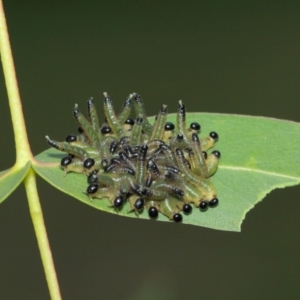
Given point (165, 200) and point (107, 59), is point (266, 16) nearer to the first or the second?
point (107, 59)

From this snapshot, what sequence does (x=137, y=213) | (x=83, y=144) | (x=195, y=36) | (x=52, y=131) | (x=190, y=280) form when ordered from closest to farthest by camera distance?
(x=137, y=213)
(x=83, y=144)
(x=190, y=280)
(x=52, y=131)
(x=195, y=36)

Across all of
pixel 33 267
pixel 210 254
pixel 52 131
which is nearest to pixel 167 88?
pixel 52 131

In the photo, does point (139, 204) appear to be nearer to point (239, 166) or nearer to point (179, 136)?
point (179, 136)

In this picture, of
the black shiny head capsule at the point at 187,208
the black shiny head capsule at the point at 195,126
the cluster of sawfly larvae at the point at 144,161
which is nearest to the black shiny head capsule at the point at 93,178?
the cluster of sawfly larvae at the point at 144,161

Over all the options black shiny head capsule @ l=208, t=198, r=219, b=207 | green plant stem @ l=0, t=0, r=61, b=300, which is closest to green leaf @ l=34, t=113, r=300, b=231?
black shiny head capsule @ l=208, t=198, r=219, b=207

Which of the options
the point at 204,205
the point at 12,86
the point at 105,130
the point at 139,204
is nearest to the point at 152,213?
the point at 139,204

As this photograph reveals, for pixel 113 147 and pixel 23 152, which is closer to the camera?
pixel 23 152

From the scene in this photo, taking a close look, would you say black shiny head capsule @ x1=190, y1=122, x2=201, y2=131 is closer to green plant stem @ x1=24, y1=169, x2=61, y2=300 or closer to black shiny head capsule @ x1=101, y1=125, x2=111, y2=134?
black shiny head capsule @ x1=101, y1=125, x2=111, y2=134
